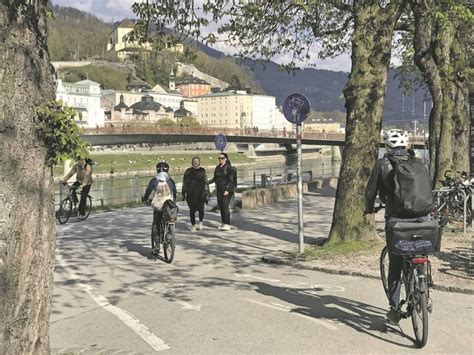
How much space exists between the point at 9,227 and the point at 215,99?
16770 centimetres

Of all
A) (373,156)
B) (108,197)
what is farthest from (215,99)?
(373,156)

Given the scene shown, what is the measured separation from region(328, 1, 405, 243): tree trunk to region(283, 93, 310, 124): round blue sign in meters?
0.74

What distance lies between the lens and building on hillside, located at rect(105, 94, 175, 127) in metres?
141

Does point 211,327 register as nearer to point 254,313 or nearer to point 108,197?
point 254,313

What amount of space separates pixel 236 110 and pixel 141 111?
3148 centimetres

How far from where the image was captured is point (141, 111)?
14525 centimetres

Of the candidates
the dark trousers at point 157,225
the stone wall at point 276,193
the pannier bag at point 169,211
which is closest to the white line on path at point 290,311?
the pannier bag at point 169,211

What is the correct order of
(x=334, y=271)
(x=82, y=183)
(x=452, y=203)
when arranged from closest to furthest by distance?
(x=334, y=271), (x=452, y=203), (x=82, y=183)

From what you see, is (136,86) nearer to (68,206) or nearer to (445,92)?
(68,206)

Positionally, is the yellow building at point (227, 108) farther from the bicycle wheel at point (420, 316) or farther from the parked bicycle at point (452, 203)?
the bicycle wheel at point (420, 316)

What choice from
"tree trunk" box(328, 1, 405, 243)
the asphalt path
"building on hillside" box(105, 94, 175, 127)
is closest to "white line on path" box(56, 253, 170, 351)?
the asphalt path

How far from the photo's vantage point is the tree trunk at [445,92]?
42.9 ft

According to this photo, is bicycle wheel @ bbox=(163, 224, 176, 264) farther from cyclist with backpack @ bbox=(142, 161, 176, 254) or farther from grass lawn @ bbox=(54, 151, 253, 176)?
grass lawn @ bbox=(54, 151, 253, 176)

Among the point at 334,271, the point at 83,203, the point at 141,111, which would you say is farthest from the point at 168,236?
the point at 141,111
